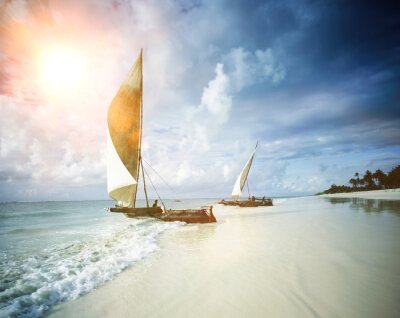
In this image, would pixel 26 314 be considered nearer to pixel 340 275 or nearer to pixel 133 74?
pixel 340 275

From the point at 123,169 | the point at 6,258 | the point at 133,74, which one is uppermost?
the point at 133,74

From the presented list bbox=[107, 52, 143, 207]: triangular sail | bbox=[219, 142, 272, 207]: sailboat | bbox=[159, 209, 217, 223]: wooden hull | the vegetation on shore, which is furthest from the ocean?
the vegetation on shore

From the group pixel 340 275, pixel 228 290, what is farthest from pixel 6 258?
pixel 340 275

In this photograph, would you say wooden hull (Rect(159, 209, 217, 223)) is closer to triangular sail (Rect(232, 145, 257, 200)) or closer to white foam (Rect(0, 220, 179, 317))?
white foam (Rect(0, 220, 179, 317))

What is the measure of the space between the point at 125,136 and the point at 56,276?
21153 mm

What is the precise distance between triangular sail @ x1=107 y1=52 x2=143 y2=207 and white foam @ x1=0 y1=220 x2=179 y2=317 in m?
13.8

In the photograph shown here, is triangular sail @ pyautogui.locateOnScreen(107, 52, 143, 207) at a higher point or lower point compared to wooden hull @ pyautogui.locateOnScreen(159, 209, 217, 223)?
higher

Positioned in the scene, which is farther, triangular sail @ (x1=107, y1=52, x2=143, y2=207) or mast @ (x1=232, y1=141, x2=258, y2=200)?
mast @ (x1=232, y1=141, x2=258, y2=200)

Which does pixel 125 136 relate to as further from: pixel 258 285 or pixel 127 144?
pixel 258 285

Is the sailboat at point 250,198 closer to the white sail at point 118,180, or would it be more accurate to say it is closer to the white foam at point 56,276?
the white sail at point 118,180

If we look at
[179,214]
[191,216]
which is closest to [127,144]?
[179,214]

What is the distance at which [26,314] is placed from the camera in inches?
241

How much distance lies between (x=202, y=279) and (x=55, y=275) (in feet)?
21.9

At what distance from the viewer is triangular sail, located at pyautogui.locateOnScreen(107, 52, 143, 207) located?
91.4ft
